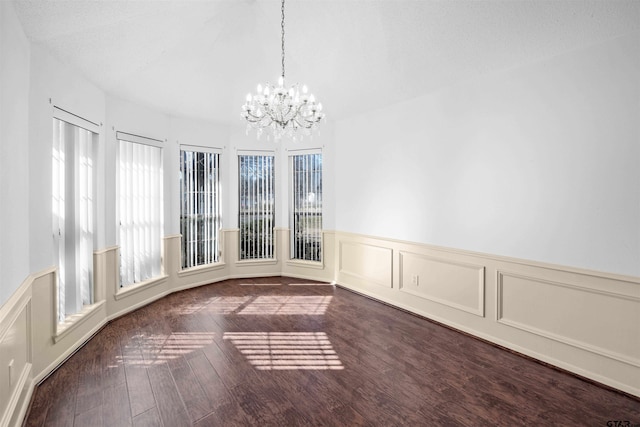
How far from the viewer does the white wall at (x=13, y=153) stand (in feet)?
5.95

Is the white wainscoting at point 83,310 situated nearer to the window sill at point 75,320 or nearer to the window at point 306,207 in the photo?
the window sill at point 75,320

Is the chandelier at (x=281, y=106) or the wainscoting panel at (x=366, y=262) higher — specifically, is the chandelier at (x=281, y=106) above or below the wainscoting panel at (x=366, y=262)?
above

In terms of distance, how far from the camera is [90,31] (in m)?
2.61

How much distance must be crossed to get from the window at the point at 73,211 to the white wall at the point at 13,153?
62 cm

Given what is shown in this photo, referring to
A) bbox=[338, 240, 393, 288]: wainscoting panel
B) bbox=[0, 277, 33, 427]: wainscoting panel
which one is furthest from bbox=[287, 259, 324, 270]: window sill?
bbox=[0, 277, 33, 427]: wainscoting panel

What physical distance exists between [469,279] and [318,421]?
91.7 inches

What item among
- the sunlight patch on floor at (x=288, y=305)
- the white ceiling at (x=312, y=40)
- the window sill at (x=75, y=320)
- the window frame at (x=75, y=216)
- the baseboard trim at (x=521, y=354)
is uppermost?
the white ceiling at (x=312, y=40)

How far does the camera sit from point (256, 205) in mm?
5645

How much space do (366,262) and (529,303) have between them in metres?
2.23

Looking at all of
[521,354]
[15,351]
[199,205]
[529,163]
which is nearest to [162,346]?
[15,351]

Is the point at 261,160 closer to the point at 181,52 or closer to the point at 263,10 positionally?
the point at 181,52

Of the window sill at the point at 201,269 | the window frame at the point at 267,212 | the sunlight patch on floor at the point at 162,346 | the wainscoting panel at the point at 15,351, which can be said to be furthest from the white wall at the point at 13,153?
the window frame at the point at 267,212

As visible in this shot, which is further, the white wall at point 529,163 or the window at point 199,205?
the window at point 199,205

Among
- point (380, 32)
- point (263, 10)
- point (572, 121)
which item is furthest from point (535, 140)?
point (263, 10)
